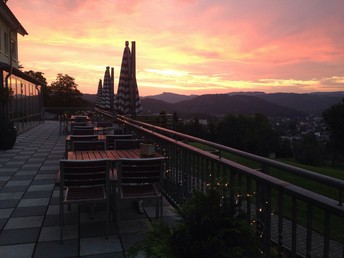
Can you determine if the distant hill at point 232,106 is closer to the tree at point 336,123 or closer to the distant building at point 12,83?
the tree at point 336,123

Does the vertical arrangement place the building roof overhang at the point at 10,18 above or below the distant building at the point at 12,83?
above

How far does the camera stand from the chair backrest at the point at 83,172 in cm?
371

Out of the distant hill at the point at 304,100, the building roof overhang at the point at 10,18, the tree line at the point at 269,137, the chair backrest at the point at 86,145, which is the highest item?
the building roof overhang at the point at 10,18

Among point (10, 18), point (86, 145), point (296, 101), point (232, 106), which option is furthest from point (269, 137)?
point (86, 145)

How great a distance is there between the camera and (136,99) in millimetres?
9641

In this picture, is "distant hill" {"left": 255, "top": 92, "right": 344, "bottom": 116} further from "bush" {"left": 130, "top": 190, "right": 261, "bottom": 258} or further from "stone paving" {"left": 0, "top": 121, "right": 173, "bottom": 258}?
"bush" {"left": 130, "top": 190, "right": 261, "bottom": 258}

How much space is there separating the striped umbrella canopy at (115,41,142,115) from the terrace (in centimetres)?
374

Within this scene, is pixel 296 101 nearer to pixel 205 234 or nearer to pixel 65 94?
pixel 65 94

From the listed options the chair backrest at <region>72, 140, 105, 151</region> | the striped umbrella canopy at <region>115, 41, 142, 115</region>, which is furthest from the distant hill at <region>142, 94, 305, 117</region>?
the chair backrest at <region>72, 140, 105, 151</region>

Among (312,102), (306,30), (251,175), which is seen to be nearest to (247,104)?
(312,102)

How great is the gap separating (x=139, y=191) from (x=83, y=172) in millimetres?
771

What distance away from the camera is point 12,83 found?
16000mm

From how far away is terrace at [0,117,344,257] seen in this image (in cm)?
219

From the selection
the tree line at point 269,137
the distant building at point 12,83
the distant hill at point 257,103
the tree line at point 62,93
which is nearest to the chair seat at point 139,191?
the distant building at point 12,83
